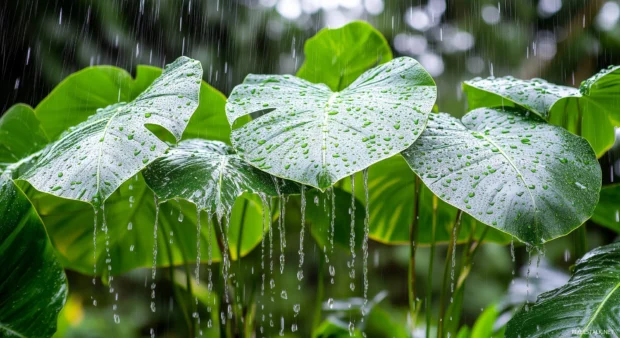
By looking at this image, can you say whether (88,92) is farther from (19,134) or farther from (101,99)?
(19,134)

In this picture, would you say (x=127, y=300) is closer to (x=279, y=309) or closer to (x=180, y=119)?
(x=279, y=309)

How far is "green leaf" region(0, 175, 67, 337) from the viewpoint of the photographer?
87cm

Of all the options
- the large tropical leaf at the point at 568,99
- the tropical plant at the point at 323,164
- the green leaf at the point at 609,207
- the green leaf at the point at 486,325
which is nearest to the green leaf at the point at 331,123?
the tropical plant at the point at 323,164

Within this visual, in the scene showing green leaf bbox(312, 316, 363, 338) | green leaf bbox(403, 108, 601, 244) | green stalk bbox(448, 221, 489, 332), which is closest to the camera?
green leaf bbox(403, 108, 601, 244)

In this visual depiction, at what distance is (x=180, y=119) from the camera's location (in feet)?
2.72

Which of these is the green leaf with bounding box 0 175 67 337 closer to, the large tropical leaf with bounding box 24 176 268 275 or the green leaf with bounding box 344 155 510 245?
the large tropical leaf with bounding box 24 176 268 275

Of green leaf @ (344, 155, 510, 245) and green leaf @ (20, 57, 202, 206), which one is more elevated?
green leaf @ (20, 57, 202, 206)

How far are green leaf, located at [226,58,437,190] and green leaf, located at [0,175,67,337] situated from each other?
0.38 m

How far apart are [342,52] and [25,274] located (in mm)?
835

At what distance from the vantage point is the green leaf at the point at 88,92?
127 centimetres

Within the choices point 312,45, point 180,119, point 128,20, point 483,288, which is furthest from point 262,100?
point 483,288

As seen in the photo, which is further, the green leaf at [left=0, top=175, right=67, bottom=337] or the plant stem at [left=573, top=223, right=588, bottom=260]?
the plant stem at [left=573, top=223, right=588, bottom=260]

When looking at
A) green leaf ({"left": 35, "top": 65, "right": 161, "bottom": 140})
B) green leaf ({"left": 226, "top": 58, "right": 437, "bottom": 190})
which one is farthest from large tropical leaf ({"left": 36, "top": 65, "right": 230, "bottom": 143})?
green leaf ({"left": 226, "top": 58, "right": 437, "bottom": 190})

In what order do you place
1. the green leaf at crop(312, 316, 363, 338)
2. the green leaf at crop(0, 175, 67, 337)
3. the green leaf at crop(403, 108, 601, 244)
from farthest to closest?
the green leaf at crop(312, 316, 363, 338), the green leaf at crop(0, 175, 67, 337), the green leaf at crop(403, 108, 601, 244)
